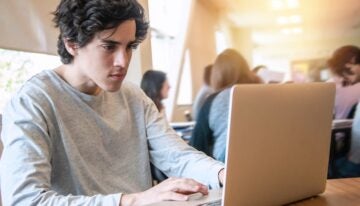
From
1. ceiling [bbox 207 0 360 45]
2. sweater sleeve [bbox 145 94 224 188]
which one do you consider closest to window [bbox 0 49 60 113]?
sweater sleeve [bbox 145 94 224 188]

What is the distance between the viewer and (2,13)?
1.56 m

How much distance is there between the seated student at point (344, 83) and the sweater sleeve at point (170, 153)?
6.36ft

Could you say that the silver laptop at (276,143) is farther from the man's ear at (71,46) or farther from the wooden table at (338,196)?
the man's ear at (71,46)

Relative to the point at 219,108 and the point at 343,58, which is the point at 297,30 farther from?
the point at 219,108

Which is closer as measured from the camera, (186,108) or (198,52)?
(186,108)

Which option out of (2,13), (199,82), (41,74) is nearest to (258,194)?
(41,74)

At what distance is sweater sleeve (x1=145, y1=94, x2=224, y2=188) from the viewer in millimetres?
1189

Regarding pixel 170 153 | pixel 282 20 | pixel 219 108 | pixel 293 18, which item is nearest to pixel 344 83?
pixel 219 108

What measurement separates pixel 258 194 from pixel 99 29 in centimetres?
62

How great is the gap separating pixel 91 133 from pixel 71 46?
0.27 metres

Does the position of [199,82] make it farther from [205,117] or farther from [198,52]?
[205,117]

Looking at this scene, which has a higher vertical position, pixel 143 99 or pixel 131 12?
pixel 131 12

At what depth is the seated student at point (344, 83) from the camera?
288 cm

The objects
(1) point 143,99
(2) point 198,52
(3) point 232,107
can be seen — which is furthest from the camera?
(2) point 198,52
